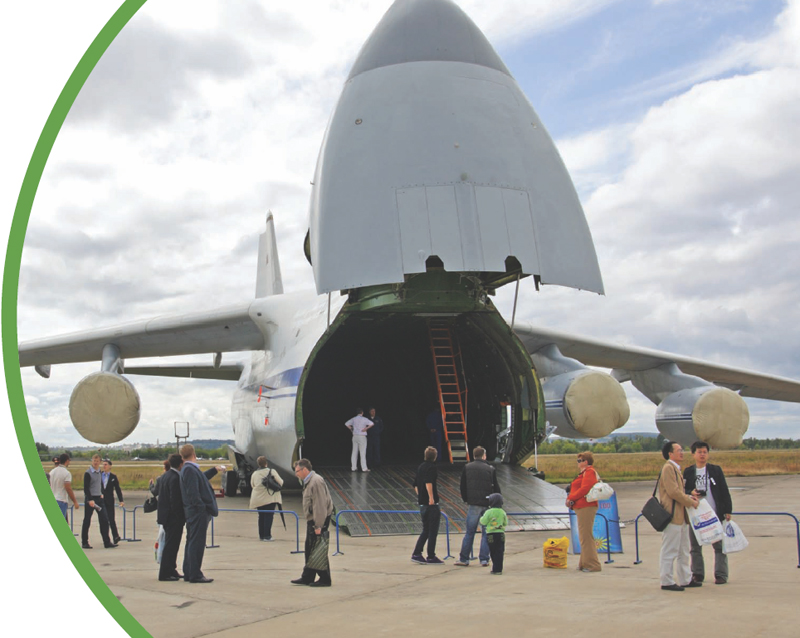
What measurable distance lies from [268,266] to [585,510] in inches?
600

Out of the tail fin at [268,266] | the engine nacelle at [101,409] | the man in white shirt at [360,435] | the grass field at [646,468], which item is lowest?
the grass field at [646,468]

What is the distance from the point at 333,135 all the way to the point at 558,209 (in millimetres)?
3262

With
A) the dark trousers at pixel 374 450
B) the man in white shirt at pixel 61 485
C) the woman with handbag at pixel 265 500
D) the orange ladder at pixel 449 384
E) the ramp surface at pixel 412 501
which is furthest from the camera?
the dark trousers at pixel 374 450

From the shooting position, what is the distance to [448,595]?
20.5ft

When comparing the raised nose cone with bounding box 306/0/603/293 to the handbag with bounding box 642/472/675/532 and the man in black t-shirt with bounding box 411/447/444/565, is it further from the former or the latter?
the handbag with bounding box 642/472/675/532

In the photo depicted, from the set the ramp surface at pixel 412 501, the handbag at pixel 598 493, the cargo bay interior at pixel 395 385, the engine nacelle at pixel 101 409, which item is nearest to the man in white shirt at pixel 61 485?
the ramp surface at pixel 412 501

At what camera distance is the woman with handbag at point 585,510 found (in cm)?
753

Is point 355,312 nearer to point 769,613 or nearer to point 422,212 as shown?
point 422,212

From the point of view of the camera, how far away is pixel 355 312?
1281 cm

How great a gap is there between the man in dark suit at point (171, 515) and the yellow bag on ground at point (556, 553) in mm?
3481

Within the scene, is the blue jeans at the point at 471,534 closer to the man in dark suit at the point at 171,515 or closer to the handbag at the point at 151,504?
the man in dark suit at the point at 171,515

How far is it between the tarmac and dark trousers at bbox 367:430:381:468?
5806 mm

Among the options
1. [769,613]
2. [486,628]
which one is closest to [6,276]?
[486,628]

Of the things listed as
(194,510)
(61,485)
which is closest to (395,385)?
(61,485)
